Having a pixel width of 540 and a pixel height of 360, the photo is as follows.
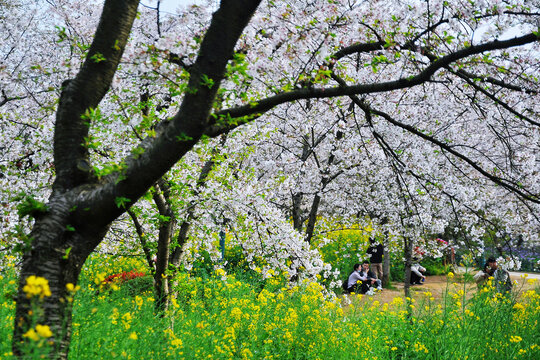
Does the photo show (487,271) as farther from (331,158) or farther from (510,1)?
(510,1)

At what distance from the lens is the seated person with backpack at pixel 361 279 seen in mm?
11570

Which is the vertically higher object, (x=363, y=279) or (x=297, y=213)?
(x=297, y=213)

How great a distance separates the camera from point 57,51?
7738 mm

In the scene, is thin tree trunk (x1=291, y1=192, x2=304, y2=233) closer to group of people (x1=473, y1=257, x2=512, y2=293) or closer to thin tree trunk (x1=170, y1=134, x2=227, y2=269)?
thin tree trunk (x1=170, y1=134, x2=227, y2=269)

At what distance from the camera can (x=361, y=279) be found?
37.8 ft

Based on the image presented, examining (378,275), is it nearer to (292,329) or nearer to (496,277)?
(496,277)

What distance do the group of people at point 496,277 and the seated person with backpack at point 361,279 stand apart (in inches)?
126

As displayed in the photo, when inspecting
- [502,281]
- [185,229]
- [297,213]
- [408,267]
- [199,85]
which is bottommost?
[502,281]

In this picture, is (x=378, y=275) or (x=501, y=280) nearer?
(x=501, y=280)

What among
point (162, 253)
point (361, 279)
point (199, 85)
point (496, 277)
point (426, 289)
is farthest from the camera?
point (426, 289)

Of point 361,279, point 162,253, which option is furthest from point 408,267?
point 162,253

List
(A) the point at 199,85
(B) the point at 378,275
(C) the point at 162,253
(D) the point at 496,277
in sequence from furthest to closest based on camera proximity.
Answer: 1. (B) the point at 378,275
2. (D) the point at 496,277
3. (C) the point at 162,253
4. (A) the point at 199,85

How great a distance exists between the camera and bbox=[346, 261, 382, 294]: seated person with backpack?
11.6 meters

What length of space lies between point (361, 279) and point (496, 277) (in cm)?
396
